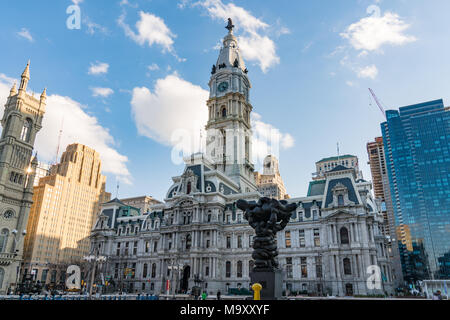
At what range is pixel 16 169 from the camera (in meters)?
74.4

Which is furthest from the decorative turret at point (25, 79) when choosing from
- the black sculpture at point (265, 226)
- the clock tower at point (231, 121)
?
the black sculpture at point (265, 226)

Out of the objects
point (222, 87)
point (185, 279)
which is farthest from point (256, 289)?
point (222, 87)

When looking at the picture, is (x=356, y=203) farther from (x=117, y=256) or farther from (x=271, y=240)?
(x=117, y=256)

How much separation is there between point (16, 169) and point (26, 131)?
392 inches

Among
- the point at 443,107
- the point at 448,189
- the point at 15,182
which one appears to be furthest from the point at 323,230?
the point at 443,107

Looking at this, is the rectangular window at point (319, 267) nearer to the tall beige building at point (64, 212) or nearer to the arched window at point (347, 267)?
the arched window at point (347, 267)

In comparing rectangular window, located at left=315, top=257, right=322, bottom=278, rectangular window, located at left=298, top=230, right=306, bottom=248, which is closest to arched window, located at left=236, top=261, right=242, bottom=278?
rectangular window, located at left=298, top=230, right=306, bottom=248

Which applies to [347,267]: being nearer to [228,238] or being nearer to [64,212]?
[228,238]

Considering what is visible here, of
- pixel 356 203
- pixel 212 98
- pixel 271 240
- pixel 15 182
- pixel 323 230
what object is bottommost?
pixel 271 240

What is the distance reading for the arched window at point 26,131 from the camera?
77.9m

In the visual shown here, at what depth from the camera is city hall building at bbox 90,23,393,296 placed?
202 feet

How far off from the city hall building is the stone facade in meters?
19.9
